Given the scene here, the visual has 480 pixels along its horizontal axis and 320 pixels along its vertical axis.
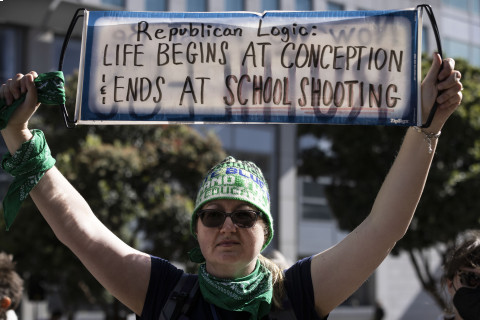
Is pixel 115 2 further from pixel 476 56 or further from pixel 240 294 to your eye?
pixel 240 294

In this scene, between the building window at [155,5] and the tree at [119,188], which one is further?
the building window at [155,5]

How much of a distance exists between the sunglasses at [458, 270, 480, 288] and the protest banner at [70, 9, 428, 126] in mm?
927

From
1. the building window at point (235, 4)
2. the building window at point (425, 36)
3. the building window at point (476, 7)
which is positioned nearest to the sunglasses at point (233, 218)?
the building window at point (235, 4)

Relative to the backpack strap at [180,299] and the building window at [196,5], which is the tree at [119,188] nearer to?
the building window at [196,5]

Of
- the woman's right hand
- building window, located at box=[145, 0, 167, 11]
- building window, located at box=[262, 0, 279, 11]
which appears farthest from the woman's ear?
building window, located at box=[262, 0, 279, 11]

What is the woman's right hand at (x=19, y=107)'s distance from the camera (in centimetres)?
215

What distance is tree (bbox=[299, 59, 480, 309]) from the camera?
13.7m

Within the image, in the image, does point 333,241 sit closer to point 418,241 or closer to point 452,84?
point 418,241

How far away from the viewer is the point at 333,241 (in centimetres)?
2400

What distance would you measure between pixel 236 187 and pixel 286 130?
20.7 metres

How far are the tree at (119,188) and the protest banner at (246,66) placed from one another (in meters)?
9.95

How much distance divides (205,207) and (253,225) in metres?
0.18

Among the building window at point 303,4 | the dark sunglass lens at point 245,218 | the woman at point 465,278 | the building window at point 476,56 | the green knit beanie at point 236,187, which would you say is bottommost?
the woman at point 465,278

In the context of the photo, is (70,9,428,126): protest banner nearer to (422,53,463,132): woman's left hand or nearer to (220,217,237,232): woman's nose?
(422,53,463,132): woman's left hand
